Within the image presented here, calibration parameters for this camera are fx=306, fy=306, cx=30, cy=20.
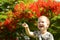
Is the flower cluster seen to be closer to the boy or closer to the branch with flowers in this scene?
the branch with flowers

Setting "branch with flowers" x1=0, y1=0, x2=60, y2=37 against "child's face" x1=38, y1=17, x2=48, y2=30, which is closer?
"child's face" x1=38, y1=17, x2=48, y2=30

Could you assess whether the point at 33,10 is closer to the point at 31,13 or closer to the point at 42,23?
the point at 31,13

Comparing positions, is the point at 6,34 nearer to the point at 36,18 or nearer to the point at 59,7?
the point at 36,18

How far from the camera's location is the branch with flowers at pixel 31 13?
588cm

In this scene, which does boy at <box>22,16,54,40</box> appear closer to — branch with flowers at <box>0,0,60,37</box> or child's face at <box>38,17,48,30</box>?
child's face at <box>38,17,48,30</box>

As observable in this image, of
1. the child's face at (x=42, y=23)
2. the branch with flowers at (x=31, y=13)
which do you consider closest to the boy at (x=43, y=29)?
the child's face at (x=42, y=23)

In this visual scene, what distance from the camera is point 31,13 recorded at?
19.2 feet

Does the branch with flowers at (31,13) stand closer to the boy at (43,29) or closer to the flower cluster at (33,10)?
the flower cluster at (33,10)

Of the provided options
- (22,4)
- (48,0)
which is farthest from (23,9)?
(48,0)

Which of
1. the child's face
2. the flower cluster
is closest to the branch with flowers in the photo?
the flower cluster

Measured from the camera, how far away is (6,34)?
6.29 meters

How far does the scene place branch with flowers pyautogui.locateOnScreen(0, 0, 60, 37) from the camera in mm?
5883

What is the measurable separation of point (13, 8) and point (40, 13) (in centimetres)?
81

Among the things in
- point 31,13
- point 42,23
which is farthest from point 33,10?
point 42,23
